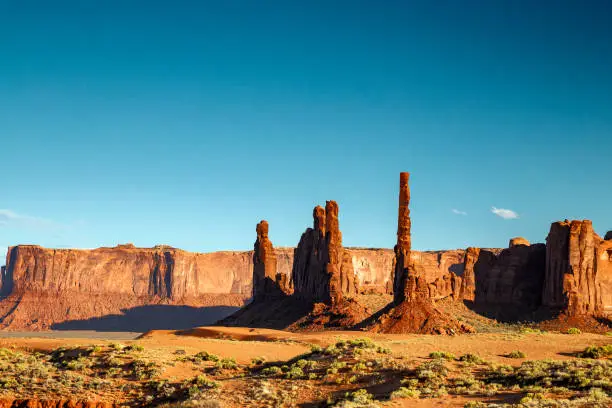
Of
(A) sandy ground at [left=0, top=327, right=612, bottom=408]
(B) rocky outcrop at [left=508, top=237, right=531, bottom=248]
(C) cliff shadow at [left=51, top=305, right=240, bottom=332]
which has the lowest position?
(C) cliff shadow at [left=51, top=305, right=240, bottom=332]

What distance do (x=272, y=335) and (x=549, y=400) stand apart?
40133 millimetres

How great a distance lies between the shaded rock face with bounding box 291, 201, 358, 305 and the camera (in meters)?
84.2

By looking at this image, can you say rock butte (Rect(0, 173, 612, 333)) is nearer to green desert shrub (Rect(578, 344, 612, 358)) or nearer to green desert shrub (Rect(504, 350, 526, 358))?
green desert shrub (Rect(504, 350, 526, 358))

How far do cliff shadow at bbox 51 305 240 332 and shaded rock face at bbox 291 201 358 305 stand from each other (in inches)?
3040

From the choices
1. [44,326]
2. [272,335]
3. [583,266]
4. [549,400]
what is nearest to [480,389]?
[549,400]

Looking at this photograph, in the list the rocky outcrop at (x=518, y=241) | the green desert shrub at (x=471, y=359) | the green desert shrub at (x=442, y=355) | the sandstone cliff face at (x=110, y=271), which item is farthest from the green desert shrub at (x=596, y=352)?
the sandstone cliff face at (x=110, y=271)

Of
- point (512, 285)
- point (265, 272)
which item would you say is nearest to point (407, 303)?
point (512, 285)

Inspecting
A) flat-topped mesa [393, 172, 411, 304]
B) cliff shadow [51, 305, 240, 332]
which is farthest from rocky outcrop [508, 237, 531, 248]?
cliff shadow [51, 305, 240, 332]

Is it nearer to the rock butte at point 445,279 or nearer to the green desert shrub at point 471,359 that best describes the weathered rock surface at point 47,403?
the green desert shrub at point 471,359

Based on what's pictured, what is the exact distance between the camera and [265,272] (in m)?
101

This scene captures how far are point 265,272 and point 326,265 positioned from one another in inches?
699

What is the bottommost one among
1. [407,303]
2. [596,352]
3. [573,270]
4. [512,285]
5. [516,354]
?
[516,354]

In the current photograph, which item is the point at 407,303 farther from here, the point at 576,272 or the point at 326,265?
the point at 576,272

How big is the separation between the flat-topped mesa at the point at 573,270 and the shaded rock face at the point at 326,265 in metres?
23.3
